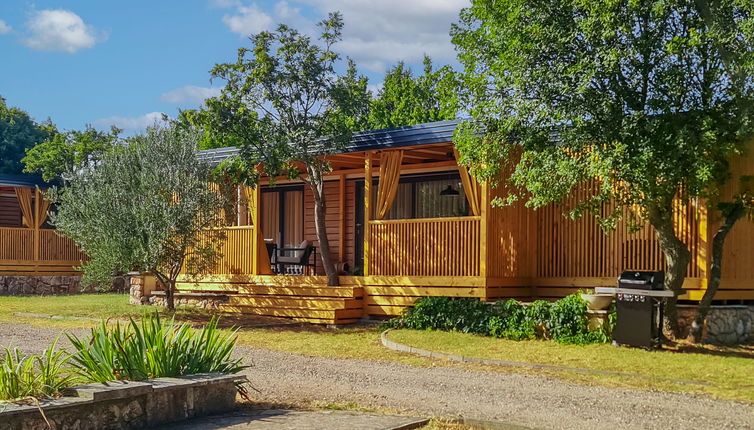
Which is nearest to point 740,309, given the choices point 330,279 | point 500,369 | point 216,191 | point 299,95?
point 500,369

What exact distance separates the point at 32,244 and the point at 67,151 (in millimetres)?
7447

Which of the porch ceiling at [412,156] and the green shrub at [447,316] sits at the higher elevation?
the porch ceiling at [412,156]

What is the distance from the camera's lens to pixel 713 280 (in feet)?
40.1

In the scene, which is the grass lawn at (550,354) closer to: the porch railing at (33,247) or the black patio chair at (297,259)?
the black patio chair at (297,259)

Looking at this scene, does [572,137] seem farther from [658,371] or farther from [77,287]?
[77,287]

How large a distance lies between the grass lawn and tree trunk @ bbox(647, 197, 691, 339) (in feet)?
1.84

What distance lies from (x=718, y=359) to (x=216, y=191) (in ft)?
34.3

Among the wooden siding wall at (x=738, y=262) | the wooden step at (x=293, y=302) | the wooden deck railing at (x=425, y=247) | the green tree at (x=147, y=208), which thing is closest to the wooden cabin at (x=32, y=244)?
the green tree at (x=147, y=208)

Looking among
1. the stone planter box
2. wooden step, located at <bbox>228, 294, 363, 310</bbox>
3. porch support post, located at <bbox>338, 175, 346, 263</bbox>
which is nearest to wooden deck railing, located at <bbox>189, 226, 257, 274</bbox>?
wooden step, located at <bbox>228, 294, 363, 310</bbox>

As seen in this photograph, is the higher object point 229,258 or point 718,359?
point 229,258

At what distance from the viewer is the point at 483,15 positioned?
12.8 m

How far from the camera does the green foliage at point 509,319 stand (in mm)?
12484

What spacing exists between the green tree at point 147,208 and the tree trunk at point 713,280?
9.15m

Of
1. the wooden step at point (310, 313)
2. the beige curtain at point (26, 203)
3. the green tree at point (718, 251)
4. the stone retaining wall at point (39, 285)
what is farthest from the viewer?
the beige curtain at point (26, 203)
